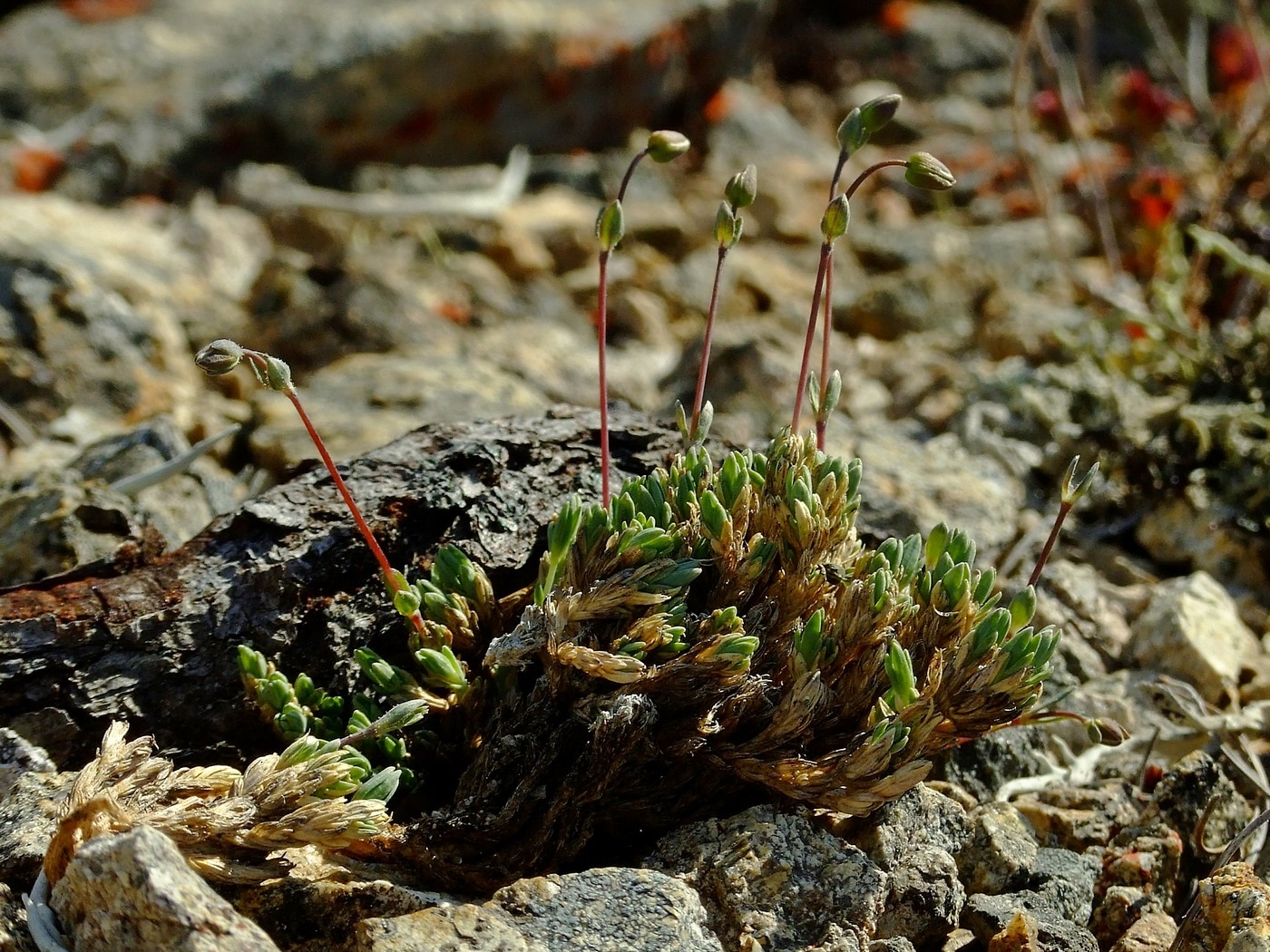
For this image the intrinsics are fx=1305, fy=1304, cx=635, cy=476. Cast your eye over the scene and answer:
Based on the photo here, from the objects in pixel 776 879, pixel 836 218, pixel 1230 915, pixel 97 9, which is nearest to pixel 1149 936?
pixel 1230 915

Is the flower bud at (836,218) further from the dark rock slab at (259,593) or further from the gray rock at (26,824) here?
the gray rock at (26,824)

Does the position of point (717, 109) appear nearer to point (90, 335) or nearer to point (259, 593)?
point (90, 335)

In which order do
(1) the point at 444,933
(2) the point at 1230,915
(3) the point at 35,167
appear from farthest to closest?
1. (3) the point at 35,167
2. (2) the point at 1230,915
3. (1) the point at 444,933

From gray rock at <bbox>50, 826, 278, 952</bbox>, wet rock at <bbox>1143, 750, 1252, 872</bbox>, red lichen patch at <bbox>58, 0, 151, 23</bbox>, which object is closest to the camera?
gray rock at <bbox>50, 826, 278, 952</bbox>

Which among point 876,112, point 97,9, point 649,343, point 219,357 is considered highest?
point 876,112

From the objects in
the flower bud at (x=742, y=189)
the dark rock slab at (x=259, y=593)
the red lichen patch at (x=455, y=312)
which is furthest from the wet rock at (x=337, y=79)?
the flower bud at (x=742, y=189)

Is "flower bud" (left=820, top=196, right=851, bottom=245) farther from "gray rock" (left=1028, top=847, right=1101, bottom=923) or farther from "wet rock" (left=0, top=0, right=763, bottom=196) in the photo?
"wet rock" (left=0, top=0, right=763, bottom=196)

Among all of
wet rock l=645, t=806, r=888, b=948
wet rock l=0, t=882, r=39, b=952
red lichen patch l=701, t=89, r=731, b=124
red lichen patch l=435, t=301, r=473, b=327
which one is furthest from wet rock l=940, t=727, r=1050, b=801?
red lichen patch l=701, t=89, r=731, b=124
